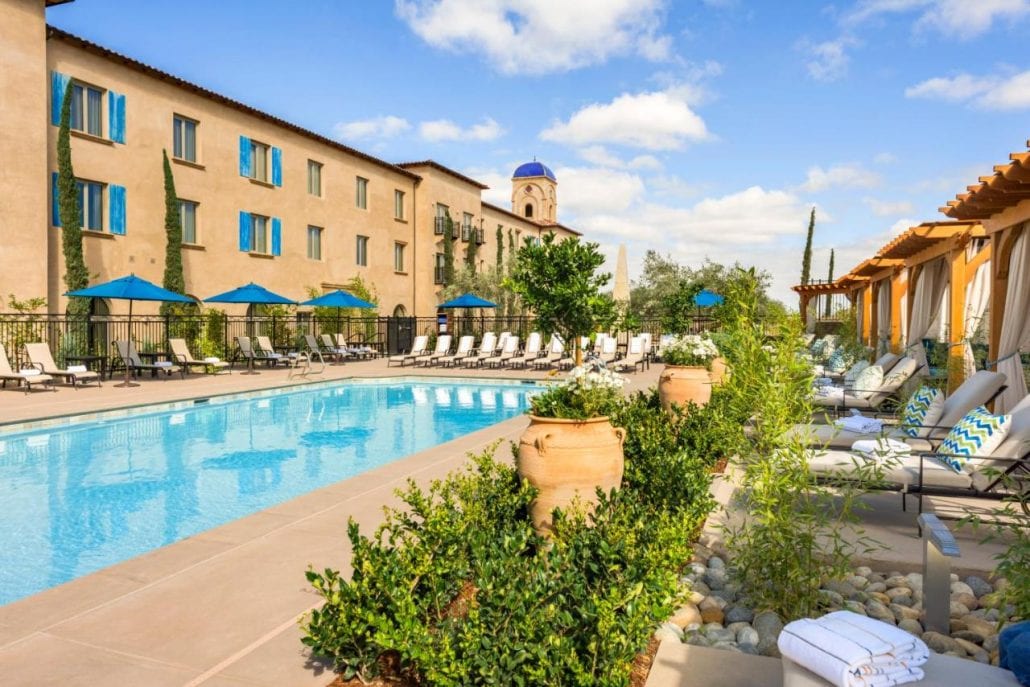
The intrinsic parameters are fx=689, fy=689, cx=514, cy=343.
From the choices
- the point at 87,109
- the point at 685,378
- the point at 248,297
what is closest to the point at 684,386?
the point at 685,378

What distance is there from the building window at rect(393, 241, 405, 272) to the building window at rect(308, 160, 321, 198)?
5.36 m

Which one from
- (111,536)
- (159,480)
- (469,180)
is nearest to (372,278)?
(469,180)

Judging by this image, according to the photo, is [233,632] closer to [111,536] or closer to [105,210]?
[111,536]

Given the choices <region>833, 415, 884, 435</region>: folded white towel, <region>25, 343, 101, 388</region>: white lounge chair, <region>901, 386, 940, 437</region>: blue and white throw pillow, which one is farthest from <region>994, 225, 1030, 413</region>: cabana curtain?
<region>25, 343, 101, 388</region>: white lounge chair

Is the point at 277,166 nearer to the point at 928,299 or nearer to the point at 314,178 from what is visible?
the point at 314,178

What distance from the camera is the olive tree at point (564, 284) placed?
227 inches

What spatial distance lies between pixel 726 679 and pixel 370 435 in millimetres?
8700

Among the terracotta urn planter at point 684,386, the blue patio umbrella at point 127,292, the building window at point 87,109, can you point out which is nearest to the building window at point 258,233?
the building window at point 87,109

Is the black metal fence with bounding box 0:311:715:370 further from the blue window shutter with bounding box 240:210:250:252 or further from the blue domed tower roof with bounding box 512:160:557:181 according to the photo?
the blue domed tower roof with bounding box 512:160:557:181

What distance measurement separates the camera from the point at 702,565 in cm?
442

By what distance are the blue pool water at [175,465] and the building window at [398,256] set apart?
16.8 meters

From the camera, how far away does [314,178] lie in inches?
1025

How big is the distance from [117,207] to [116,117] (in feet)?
7.76

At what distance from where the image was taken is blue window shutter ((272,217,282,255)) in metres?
23.7
